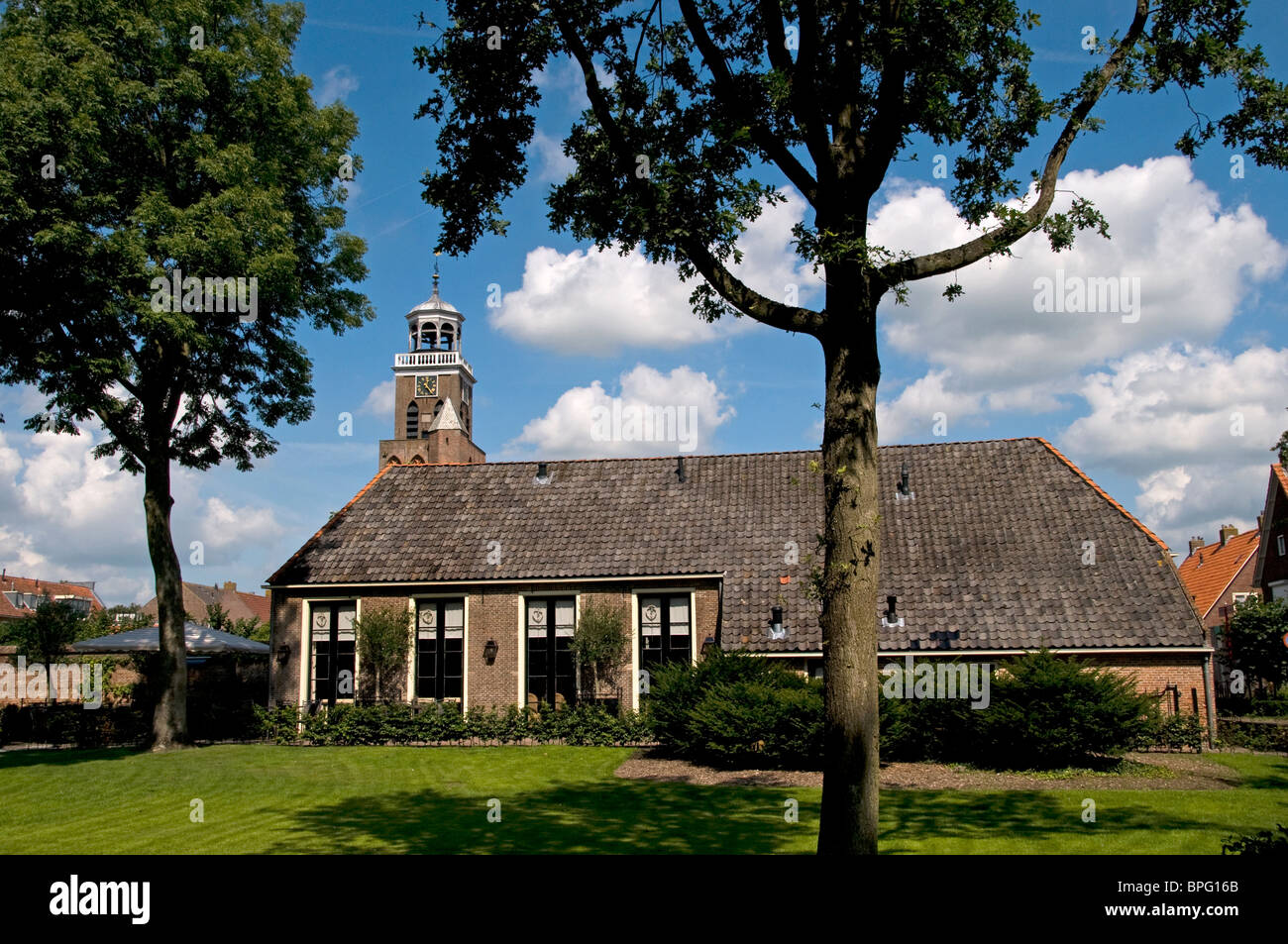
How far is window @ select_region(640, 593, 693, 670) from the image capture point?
22.5 metres

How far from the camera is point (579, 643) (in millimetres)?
22062

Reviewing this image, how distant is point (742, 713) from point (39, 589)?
87.2 m

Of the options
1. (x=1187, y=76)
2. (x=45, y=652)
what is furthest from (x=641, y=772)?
(x=45, y=652)

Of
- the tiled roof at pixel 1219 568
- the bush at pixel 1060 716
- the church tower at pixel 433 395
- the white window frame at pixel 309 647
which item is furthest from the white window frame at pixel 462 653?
the church tower at pixel 433 395

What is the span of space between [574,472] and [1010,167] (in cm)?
1837

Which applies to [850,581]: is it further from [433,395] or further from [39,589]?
[39,589]

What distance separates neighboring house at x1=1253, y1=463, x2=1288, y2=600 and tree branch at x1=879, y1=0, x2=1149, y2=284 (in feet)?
105

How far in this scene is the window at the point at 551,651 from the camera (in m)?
22.8

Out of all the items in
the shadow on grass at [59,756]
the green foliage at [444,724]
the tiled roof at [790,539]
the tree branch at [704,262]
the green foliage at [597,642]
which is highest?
the tree branch at [704,262]

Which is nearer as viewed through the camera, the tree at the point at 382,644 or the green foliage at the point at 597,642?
the green foliage at the point at 597,642

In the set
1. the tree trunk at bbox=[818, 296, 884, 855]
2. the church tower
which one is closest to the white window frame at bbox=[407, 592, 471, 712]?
the tree trunk at bbox=[818, 296, 884, 855]

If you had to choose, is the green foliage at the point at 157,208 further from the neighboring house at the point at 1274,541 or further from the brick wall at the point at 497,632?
the neighboring house at the point at 1274,541

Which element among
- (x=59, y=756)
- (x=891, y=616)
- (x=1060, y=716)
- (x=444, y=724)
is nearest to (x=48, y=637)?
(x=59, y=756)

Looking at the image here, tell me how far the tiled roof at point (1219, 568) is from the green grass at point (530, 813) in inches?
1122
